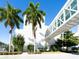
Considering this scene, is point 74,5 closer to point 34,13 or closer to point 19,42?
point 34,13

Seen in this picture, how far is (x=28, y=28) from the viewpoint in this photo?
5222 cm

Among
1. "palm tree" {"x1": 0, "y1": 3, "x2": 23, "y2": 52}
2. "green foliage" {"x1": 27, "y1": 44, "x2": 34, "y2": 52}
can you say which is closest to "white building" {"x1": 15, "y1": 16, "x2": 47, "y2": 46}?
"green foliage" {"x1": 27, "y1": 44, "x2": 34, "y2": 52}

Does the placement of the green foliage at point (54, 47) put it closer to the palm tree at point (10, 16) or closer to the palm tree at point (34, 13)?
the palm tree at point (34, 13)

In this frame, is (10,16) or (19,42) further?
(19,42)

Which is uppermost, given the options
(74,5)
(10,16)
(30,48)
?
(10,16)

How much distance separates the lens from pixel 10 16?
39.2 metres

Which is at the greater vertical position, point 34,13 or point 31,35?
point 34,13

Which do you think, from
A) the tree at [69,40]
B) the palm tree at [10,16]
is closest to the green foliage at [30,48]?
the tree at [69,40]

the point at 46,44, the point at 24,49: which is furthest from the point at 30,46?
the point at 46,44

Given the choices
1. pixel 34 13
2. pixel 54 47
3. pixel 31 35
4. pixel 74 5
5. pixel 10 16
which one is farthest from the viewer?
pixel 31 35

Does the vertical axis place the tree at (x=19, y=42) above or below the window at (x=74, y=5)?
below

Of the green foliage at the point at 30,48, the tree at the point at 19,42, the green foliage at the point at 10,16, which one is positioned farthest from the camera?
the green foliage at the point at 30,48

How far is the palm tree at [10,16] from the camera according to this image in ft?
128

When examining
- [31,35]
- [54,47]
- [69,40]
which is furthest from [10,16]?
[69,40]
